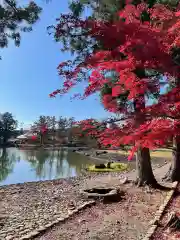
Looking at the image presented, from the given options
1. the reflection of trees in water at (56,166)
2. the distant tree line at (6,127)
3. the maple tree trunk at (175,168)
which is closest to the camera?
the maple tree trunk at (175,168)

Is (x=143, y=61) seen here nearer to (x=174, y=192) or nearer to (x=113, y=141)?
(x=113, y=141)

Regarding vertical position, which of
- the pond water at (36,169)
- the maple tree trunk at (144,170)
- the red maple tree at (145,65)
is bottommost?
the pond water at (36,169)

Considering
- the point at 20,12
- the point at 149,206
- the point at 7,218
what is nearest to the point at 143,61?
the point at 20,12

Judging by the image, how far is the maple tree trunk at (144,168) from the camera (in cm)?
966

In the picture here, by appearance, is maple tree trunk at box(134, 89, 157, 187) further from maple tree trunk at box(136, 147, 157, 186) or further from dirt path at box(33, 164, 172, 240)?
dirt path at box(33, 164, 172, 240)

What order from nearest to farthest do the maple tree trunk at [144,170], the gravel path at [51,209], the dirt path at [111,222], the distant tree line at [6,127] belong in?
the dirt path at [111,222]
the gravel path at [51,209]
the maple tree trunk at [144,170]
the distant tree line at [6,127]

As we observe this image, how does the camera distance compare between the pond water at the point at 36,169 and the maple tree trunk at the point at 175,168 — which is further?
the pond water at the point at 36,169

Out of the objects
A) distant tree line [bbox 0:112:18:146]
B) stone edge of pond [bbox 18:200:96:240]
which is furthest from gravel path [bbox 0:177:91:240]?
distant tree line [bbox 0:112:18:146]

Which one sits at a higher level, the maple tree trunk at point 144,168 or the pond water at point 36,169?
the maple tree trunk at point 144,168

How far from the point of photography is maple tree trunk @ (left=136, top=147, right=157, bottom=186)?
9.66 metres

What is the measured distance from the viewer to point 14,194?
32.9 feet

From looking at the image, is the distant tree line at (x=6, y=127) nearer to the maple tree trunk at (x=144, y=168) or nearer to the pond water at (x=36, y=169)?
the pond water at (x=36, y=169)

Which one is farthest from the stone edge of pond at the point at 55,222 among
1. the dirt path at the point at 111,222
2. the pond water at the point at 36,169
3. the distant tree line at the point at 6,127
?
the distant tree line at the point at 6,127

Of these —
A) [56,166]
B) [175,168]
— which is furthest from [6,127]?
[175,168]
